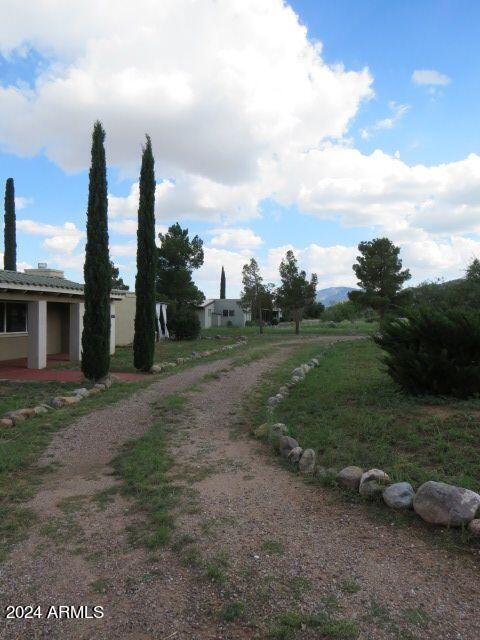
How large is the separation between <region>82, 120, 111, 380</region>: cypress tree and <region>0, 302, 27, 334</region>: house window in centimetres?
478

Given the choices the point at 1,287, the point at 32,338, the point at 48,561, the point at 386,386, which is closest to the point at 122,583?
the point at 48,561

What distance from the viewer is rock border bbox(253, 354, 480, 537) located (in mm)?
3543

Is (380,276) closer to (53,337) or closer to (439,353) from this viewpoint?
(53,337)

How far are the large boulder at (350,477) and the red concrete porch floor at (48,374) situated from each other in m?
8.10

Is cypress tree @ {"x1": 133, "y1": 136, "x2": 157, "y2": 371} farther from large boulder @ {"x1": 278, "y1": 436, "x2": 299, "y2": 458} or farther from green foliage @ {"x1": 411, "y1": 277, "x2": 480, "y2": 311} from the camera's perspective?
green foliage @ {"x1": 411, "y1": 277, "x2": 480, "y2": 311}

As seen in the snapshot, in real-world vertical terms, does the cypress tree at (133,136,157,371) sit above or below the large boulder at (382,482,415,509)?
above

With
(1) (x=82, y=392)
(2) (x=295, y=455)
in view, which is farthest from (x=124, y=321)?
(2) (x=295, y=455)

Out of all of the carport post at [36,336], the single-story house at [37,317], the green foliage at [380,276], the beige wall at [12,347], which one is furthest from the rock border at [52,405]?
the green foliage at [380,276]

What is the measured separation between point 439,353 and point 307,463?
11.3ft

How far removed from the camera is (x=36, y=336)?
13.7 metres

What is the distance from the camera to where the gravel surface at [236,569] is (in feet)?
8.28

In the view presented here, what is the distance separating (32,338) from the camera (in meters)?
13.8

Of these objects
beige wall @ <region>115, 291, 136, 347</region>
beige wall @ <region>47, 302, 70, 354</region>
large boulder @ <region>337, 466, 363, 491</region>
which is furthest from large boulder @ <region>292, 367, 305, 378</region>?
beige wall @ <region>115, 291, 136, 347</region>

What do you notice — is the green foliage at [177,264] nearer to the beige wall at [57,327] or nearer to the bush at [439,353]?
the beige wall at [57,327]
